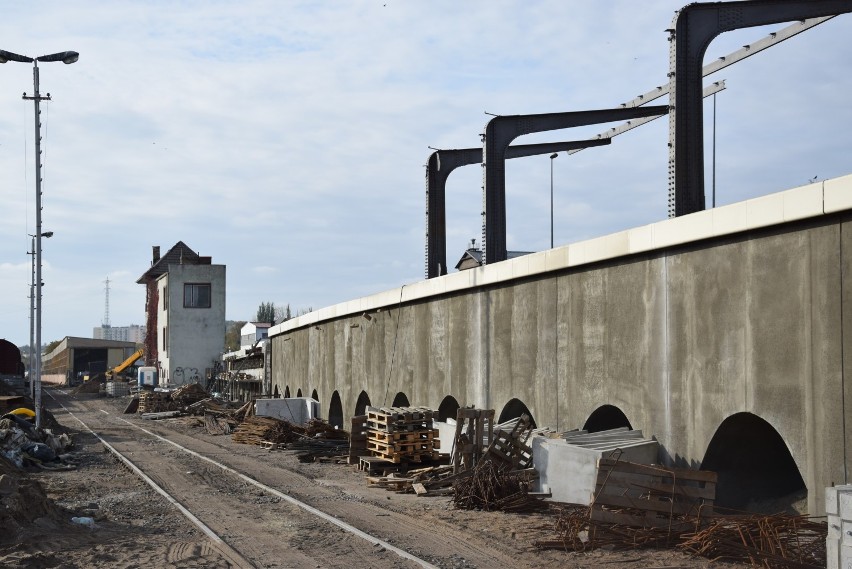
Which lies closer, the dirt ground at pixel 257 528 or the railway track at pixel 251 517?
the dirt ground at pixel 257 528

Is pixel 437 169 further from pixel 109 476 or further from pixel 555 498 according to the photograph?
pixel 555 498

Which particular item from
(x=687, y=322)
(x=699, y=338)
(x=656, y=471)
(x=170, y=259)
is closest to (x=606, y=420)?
(x=687, y=322)

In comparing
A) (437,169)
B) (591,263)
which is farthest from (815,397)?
(437,169)

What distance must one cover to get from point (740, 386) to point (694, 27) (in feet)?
22.5

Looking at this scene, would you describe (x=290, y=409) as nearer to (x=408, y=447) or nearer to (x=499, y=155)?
(x=499, y=155)

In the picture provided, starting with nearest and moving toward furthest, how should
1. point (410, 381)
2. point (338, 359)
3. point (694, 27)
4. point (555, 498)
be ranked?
point (555, 498), point (694, 27), point (410, 381), point (338, 359)

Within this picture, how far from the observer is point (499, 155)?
77.4 feet

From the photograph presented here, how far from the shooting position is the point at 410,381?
27109 millimetres

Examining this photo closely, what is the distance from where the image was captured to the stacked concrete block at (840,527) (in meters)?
8.70

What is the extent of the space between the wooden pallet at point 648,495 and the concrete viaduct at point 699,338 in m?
1.29

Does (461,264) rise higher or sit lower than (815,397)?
higher

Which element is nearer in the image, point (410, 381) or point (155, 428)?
point (410, 381)

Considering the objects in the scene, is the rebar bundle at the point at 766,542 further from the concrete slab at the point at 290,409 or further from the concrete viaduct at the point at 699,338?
the concrete slab at the point at 290,409

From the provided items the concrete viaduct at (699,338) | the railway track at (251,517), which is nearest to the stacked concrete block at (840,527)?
the concrete viaduct at (699,338)
